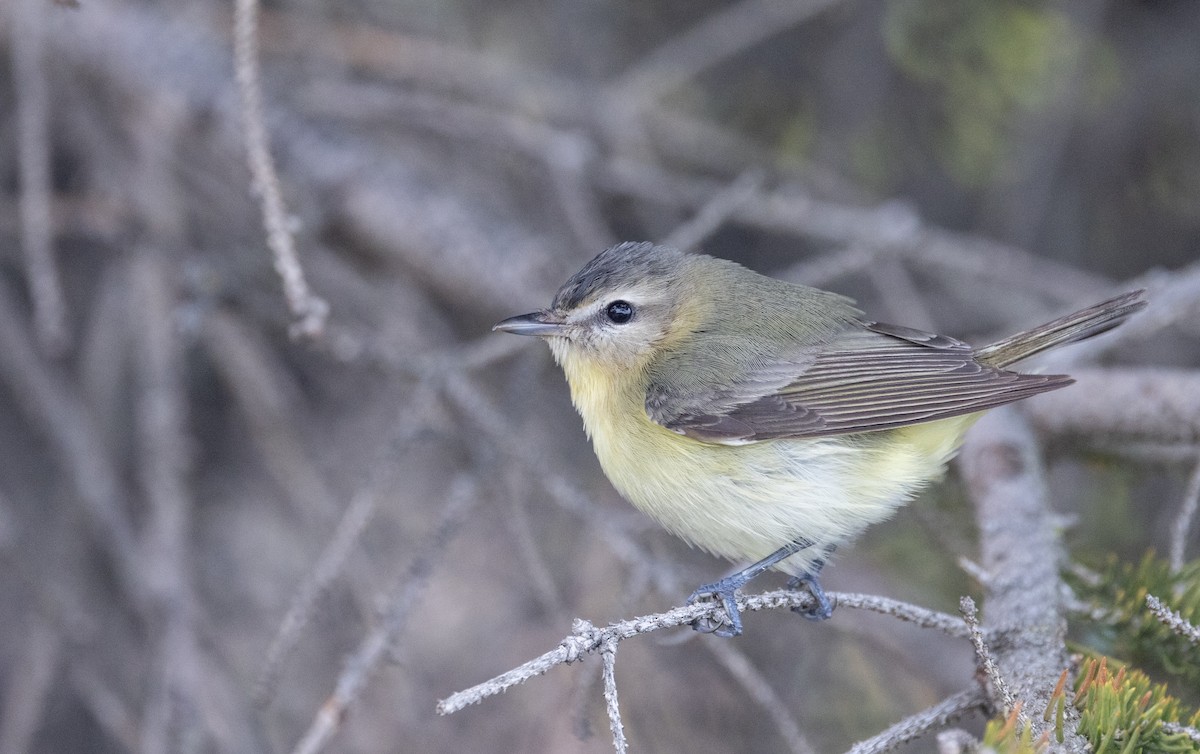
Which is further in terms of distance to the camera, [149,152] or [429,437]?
[149,152]

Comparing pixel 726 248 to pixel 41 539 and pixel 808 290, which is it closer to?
pixel 808 290

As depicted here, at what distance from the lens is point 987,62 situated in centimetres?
464

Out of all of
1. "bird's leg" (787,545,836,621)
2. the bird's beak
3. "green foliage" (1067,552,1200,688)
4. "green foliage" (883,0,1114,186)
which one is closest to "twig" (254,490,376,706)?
the bird's beak

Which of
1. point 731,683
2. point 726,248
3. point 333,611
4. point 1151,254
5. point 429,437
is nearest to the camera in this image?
point 429,437

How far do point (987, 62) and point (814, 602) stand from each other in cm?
312

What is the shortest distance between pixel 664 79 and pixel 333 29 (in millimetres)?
1440

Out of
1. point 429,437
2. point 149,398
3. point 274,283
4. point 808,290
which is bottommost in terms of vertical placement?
point 429,437

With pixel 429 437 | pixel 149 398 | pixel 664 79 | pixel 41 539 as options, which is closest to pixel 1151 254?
pixel 664 79

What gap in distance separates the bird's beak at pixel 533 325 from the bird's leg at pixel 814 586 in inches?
39.3

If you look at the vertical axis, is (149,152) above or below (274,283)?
above

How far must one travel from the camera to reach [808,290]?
3.38m

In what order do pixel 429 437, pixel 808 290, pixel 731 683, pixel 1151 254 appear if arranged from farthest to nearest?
pixel 1151 254 → pixel 731 683 → pixel 808 290 → pixel 429 437

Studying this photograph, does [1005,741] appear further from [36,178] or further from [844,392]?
[36,178]

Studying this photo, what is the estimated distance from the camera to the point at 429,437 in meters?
2.98
